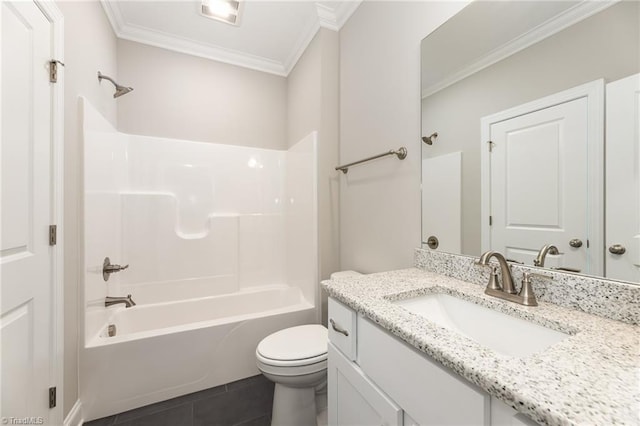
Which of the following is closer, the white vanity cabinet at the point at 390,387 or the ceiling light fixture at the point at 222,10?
the white vanity cabinet at the point at 390,387

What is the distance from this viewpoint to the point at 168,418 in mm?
1463

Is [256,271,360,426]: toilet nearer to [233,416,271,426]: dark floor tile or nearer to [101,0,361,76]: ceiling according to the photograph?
[233,416,271,426]: dark floor tile

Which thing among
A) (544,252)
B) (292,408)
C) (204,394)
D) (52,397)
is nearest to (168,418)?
(204,394)

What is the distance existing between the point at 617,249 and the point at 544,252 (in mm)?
163

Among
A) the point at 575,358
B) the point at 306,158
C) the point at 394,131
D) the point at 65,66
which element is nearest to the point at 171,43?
the point at 65,66

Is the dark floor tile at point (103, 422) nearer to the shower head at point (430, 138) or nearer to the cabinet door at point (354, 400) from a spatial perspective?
the cabinet door at point (354, 400)

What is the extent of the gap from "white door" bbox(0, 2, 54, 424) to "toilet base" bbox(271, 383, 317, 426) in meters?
1.03

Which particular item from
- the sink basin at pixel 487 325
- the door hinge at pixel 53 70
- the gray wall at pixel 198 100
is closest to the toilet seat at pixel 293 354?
the sink basin at pixel 487 325

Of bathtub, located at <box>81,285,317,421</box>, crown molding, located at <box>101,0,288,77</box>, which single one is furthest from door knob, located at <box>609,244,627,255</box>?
crown molding, located at <box>101,0,288,77</box>

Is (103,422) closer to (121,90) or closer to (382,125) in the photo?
(121,90)

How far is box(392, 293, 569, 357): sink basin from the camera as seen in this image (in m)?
0.69

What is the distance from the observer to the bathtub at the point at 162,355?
145cm

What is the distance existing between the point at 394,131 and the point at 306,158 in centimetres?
88

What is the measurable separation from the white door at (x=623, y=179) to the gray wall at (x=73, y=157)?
214 centimetres
